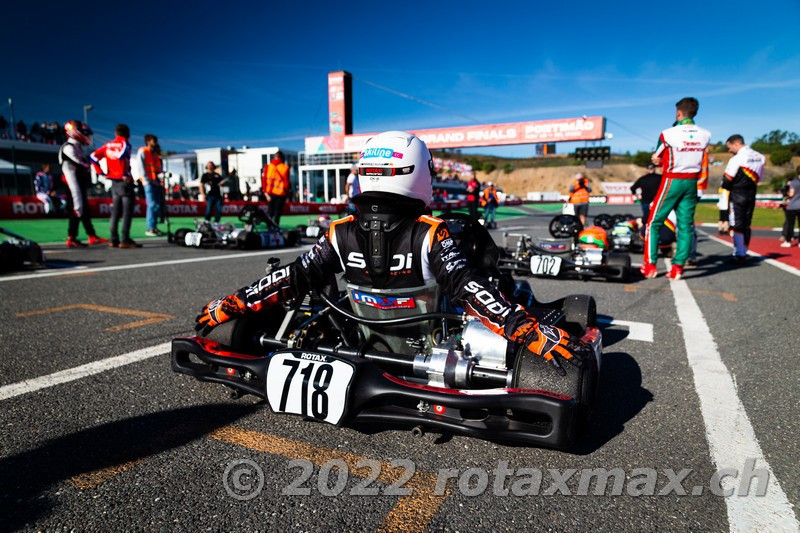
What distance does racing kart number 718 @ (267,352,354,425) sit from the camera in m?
2.06

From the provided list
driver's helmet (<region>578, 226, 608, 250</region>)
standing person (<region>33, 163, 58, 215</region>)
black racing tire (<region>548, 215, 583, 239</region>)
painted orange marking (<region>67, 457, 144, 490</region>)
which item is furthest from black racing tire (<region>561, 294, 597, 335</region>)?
standing person (<region>33, 163, 58, 215</region>)

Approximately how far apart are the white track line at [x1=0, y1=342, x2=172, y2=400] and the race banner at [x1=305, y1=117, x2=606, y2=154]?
2508 cm

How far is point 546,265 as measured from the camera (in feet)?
20.5

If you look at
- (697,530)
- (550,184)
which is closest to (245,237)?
(697,530)

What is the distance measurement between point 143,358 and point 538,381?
2272 millimetres

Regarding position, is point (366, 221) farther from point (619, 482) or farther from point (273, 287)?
point (619, 482)

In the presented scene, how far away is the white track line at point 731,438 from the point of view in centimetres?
159

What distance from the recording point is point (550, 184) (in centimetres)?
9038

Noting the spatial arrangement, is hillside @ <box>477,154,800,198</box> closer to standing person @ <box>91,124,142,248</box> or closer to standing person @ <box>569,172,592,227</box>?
standing person @ <box>569,172,592,227</box>

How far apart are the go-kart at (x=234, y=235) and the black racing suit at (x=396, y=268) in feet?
21.5

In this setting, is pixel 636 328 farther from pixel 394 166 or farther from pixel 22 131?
pixel 22 131

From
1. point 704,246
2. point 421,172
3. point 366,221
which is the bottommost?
point 704,246

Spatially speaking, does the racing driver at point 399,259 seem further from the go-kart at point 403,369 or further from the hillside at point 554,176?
the hillside at point 554,176

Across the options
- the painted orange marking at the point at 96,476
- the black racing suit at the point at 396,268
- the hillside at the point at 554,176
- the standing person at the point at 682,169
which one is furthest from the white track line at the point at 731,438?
the hillside at the point at 554,176
